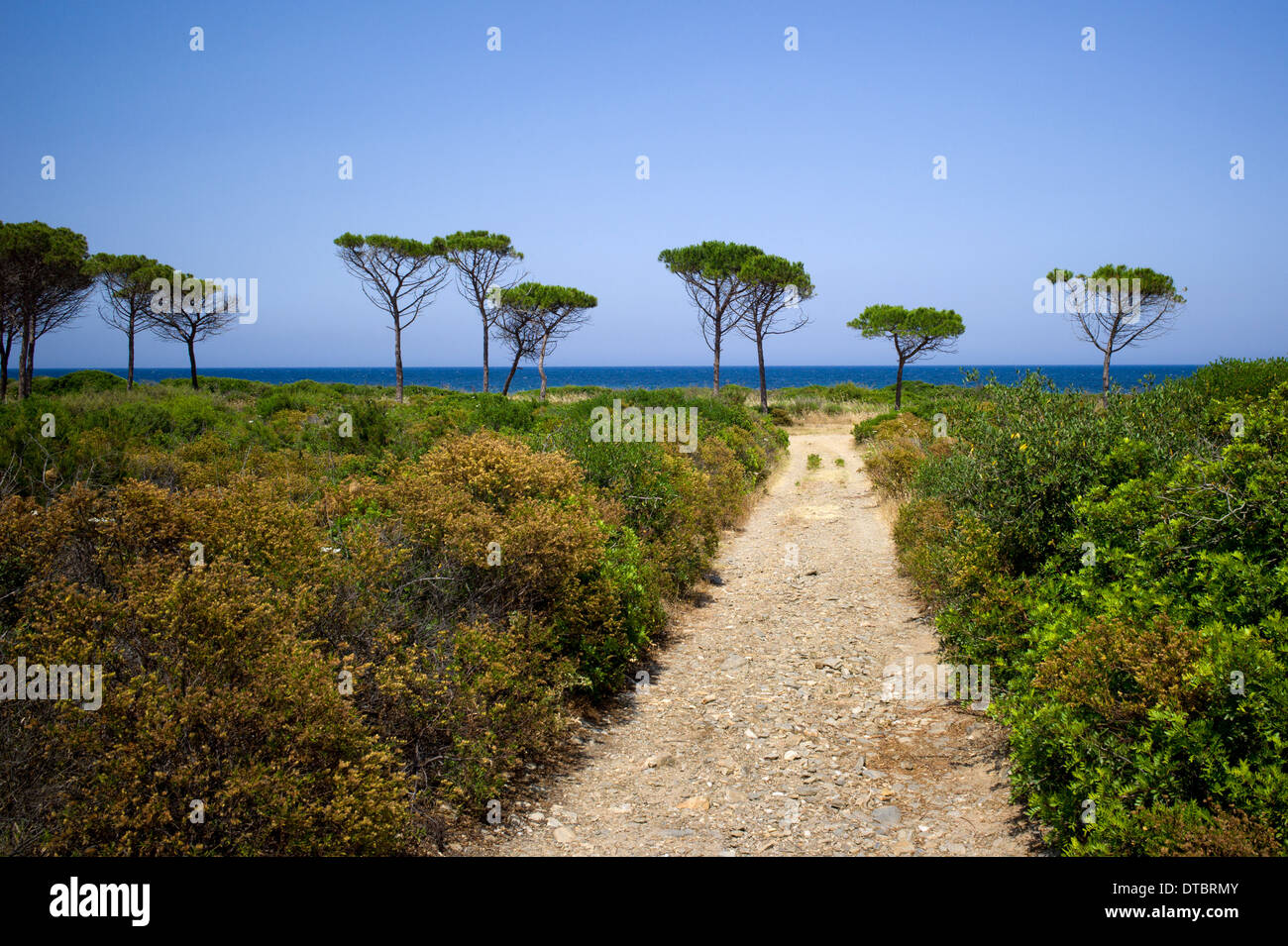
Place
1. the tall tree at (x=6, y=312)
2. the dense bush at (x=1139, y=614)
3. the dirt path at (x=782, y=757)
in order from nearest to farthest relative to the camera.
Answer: the dense bush at (x=1139, y=614) → the dirt path at (x=782, y=757) → the tall tree at (x=6, y=312)

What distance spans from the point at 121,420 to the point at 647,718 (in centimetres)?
989

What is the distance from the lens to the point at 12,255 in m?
28.5

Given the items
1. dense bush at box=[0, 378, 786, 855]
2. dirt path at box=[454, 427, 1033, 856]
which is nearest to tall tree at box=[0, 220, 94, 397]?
dense bush at box=[0, 378, 786, 855]

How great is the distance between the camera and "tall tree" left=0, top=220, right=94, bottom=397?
28.5m

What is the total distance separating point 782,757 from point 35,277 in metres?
37.9

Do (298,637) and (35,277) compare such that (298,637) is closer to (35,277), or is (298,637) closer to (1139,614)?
(1139,614)

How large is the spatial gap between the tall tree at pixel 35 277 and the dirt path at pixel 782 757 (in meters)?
32.8

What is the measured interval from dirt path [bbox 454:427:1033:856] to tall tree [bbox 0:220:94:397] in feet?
108

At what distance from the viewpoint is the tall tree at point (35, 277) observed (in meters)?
28.5

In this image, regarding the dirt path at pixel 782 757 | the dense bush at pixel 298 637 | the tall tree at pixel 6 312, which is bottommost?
the dirt path at pixel 782 757

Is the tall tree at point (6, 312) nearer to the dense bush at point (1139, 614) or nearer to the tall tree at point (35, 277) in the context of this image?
the tall tree at point (35, 277)

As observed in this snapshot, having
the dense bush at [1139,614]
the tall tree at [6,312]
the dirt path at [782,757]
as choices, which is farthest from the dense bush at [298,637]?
the tall tree at [6,312]

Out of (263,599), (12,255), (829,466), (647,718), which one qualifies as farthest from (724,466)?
(12,255)
